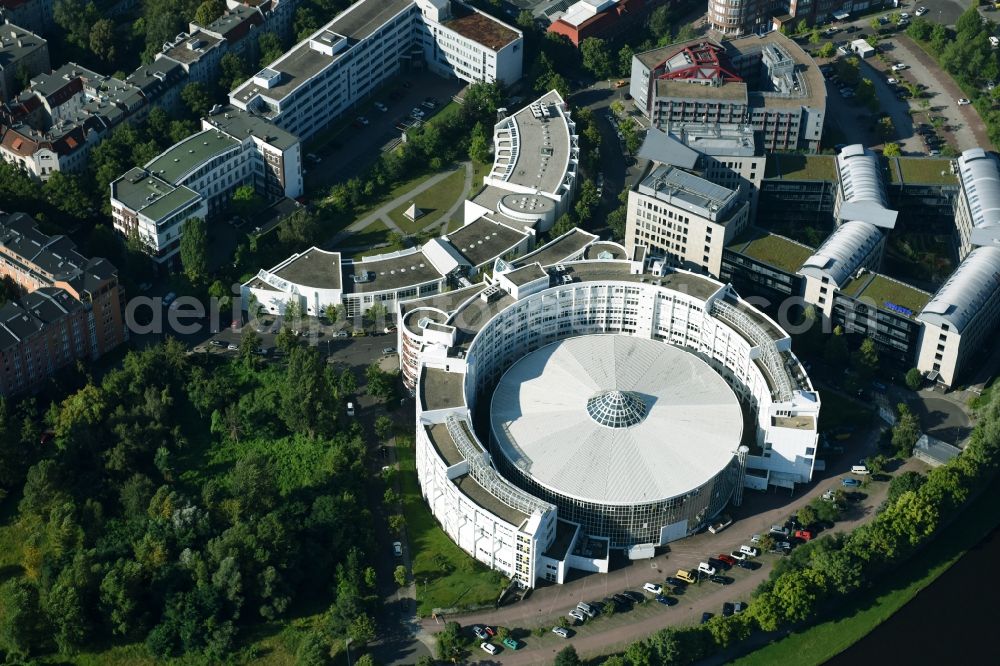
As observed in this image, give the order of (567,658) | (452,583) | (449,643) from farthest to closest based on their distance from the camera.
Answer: (452,583) < (449,643) < (567,658)

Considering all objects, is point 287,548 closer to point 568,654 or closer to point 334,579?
point 334,579

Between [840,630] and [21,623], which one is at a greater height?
[21,623]

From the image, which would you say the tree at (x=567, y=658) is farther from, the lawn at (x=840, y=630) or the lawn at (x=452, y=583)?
the lawn at (x=840, y=630)

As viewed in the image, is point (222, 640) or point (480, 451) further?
point (480, 451)

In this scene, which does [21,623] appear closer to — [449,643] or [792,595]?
[449,643]

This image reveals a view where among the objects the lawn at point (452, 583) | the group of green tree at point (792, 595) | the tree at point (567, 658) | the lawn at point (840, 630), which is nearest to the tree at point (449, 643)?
the lawn at point (452, 583)

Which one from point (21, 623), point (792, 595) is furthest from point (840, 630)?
point (21, 623)

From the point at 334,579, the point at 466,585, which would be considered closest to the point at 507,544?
→ the point at 466,585

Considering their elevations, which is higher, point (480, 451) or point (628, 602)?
point (480, 451)

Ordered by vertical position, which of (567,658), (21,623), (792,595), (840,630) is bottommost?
(840,630)
